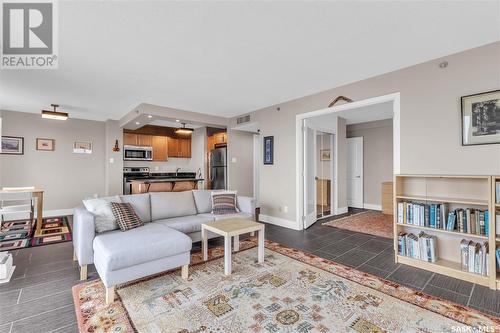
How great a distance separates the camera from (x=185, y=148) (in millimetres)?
7945

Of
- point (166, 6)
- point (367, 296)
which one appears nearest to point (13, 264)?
point (166, 6)

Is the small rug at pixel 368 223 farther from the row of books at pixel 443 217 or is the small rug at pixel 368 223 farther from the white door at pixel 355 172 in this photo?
the row of books at pixel 443 217

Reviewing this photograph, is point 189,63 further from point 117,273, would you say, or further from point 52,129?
point 52,129

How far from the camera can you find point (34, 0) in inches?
72.6

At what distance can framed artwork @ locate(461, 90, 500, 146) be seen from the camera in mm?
2396

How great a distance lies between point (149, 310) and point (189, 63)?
269cm

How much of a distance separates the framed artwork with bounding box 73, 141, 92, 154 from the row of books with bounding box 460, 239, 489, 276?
7.77 m

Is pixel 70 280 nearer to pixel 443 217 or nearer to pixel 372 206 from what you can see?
pixel 443 217

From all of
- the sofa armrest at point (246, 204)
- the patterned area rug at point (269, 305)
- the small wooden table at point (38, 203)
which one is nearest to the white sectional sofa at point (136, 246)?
the patterned area rug at point (269, 305)

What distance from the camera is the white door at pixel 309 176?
4526mm

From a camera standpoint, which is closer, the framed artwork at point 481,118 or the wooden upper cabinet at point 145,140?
the framed artwork at point 481,118

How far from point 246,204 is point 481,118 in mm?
3175

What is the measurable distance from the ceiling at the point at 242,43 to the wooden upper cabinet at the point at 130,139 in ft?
8.56

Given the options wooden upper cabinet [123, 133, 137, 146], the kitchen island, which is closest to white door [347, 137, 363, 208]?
the kitchen island
